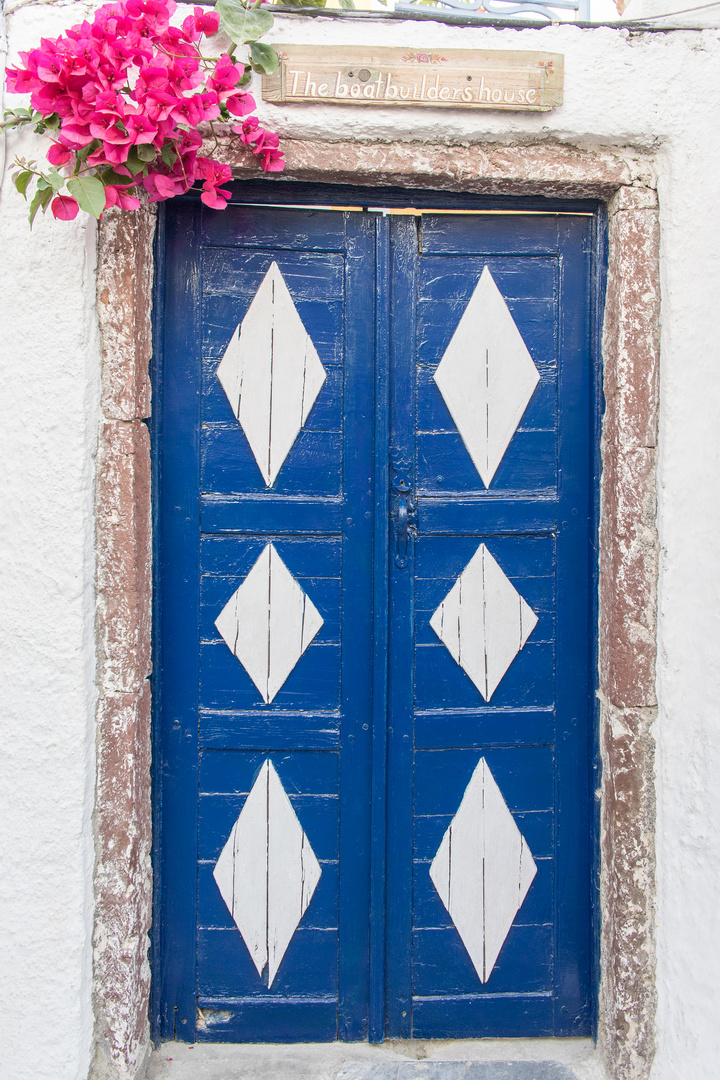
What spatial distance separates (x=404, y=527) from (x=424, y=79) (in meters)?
1.19

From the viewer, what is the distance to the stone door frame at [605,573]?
71.9 inches

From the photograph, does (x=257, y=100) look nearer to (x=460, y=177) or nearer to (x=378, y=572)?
(x=460, y=177)

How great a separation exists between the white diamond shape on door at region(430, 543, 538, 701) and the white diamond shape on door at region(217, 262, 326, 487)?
644 millimetres

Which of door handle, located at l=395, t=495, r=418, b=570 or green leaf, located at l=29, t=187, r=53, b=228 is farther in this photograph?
door handle, located at l=395, t=495, r=418, b=570

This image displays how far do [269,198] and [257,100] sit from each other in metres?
0.24

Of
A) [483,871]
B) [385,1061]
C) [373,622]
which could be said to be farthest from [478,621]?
[385,1061]

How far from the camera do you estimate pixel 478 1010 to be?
2.03m

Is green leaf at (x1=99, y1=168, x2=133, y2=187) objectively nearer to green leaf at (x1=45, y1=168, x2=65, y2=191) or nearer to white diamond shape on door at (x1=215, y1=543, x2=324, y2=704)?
green leaf at (x1=45, y1=168, x2=65, y2=191)

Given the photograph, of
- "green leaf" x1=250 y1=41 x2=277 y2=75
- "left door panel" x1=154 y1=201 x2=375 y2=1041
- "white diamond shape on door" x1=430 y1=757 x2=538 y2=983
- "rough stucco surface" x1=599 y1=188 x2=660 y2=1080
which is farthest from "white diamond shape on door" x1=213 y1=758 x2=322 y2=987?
"green leaf" x1=250 y1=41 x2=277 y2=75

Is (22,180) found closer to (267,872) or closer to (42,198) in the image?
(42,198)

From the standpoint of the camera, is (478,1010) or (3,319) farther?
(478,1010)

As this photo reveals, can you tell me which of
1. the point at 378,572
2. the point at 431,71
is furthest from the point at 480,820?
the point at 431,71

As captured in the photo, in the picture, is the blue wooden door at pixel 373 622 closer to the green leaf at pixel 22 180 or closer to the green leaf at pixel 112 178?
the green leaf at pixel 112 178

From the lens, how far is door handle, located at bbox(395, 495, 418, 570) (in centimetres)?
202
